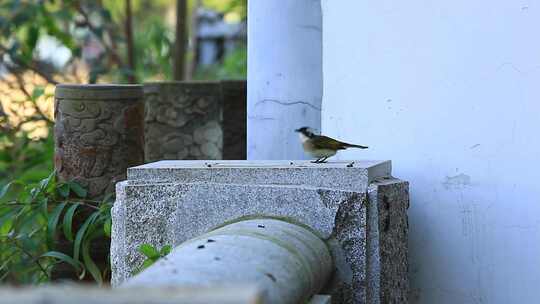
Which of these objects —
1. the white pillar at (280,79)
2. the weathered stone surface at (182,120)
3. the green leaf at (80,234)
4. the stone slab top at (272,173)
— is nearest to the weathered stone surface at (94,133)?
the green leaf at (80,234)

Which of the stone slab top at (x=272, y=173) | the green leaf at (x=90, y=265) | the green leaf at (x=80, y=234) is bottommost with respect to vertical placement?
A: the green leaf at (x=90, y=265)

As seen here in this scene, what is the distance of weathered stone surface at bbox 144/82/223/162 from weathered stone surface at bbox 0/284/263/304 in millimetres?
5467

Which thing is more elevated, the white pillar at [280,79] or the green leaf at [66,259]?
the white pillar at [280,79]

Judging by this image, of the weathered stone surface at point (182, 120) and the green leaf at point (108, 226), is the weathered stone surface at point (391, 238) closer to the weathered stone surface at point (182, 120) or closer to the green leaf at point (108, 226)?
the green leaf at point (108, 226)

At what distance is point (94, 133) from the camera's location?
5.40 metres

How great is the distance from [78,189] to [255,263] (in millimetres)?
2705

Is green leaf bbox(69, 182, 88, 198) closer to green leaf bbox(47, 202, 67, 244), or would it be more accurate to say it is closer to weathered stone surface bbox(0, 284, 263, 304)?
green leaf bbox(47, 202, 67, 244)

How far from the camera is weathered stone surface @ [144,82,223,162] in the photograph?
24.3ft

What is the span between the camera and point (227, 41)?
21031mm

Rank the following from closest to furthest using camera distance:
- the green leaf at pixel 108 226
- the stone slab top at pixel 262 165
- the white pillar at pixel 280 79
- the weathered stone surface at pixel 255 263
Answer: the weathered stone surface at pixel 255 263, the stone slab top at pixel 262 165, the green leaf at pixel 108 226, the white pillar at pixel 280 79

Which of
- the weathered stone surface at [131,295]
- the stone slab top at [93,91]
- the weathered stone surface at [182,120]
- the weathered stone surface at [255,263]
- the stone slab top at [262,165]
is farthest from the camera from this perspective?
the weathered stone surface at [182,120]

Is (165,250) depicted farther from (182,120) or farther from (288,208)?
(182,120)

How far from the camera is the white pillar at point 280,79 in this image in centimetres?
506

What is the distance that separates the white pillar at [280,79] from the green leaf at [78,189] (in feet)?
2.97
